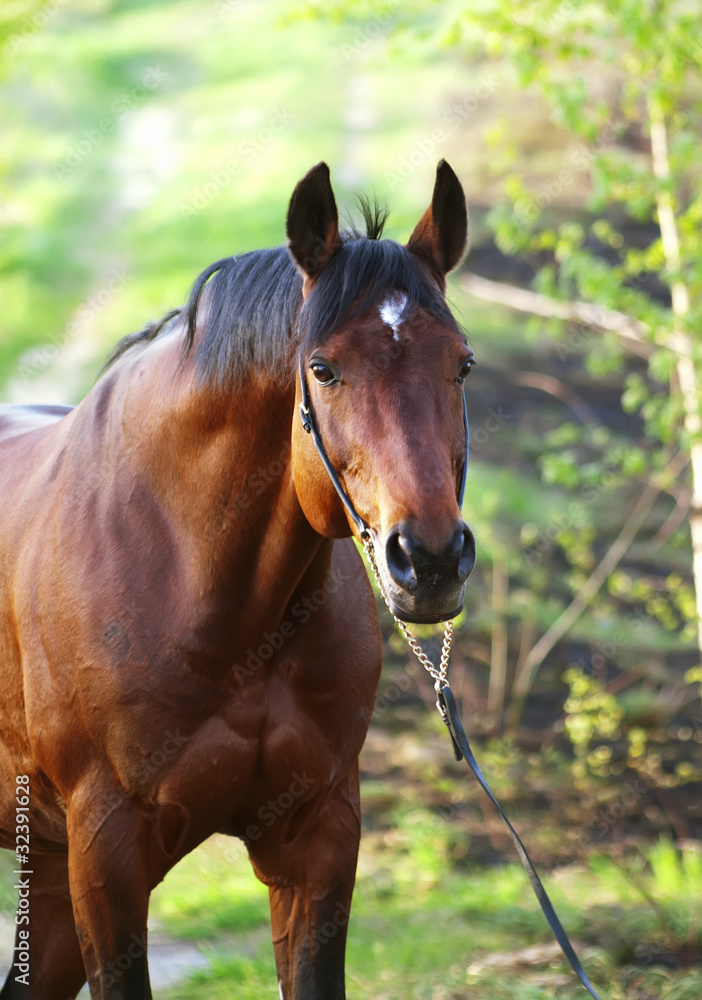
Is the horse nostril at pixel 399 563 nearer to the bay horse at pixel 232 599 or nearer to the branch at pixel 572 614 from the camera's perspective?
the bay horse at pixel 232 599

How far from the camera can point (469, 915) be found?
586 centimetres

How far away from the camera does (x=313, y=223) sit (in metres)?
2.51

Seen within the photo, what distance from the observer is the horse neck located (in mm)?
2650

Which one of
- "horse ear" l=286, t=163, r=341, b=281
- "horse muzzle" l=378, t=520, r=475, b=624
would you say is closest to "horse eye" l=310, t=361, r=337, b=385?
"horse ear" l=286, t=163, r=341, b=281

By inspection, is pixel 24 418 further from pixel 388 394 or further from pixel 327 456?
pixel 388 394

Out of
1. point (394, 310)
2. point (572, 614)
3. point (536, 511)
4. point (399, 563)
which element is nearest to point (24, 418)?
point (394, 310)

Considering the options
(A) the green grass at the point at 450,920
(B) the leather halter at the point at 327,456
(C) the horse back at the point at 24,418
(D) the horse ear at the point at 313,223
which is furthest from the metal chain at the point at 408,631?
(A) the green grass at the point at 450,920

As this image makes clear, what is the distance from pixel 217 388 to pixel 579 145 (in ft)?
33.4

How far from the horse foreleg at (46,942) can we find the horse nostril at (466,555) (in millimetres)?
2150

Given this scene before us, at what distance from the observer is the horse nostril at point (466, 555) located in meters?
2.17

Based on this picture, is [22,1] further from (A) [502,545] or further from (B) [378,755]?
(B) [378,755]

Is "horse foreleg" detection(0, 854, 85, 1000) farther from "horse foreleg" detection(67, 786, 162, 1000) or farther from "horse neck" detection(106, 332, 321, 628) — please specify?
"horse neck" detection(106, 332, 321, 628)

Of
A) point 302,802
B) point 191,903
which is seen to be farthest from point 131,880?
point 191,903

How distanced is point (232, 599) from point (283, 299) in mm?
749
